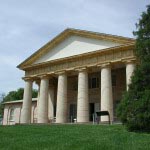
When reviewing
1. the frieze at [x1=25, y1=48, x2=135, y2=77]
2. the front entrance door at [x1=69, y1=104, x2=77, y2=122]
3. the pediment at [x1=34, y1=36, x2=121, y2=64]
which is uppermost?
the pediment at [x1=34, y1=36, x2=121, y2=64]

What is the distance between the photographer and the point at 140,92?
1903 centimetres

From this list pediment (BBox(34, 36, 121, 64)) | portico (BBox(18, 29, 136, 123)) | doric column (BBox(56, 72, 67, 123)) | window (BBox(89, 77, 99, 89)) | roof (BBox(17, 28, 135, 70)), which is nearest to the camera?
portico (BBox(18, 29, 136, 123))

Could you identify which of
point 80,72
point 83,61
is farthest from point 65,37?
point 80,72

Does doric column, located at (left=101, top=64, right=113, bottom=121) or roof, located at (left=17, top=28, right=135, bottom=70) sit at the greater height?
roof, located at (left=17, top=28, right=135, bottom=70)

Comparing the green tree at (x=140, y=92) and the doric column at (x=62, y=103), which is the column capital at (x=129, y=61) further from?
the green tree at (x=140, y=92)

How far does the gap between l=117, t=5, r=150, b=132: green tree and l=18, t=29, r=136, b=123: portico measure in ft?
31.9

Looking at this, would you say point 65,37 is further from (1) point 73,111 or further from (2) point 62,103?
(1) point 73,111

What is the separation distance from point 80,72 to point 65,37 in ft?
19.4

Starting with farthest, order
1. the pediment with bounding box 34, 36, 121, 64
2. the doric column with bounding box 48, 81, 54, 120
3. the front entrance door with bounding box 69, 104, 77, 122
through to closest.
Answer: the doric column with bounding box 48, 81, 54, 120
the front entrance door with bounding box 69, 104, 77, 122
the pediment with bounding box 34, 36, 121, 64

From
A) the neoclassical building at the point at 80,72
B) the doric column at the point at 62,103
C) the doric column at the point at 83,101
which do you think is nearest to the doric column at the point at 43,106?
the neoclassical building at the point at 80,72

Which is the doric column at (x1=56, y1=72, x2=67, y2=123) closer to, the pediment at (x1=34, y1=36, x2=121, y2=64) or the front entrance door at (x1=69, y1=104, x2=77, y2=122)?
the pediment at (x1=34, y1=36, x2=121, y2=64)

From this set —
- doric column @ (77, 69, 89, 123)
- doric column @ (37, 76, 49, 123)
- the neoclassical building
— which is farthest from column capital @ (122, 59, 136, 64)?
doric column @ (37, 76, 49, 123)

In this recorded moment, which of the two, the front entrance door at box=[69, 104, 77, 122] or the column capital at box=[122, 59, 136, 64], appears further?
the front entrance door at box=[69, 104, 77, 122]

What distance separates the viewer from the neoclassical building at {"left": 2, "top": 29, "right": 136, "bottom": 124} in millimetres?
31725
